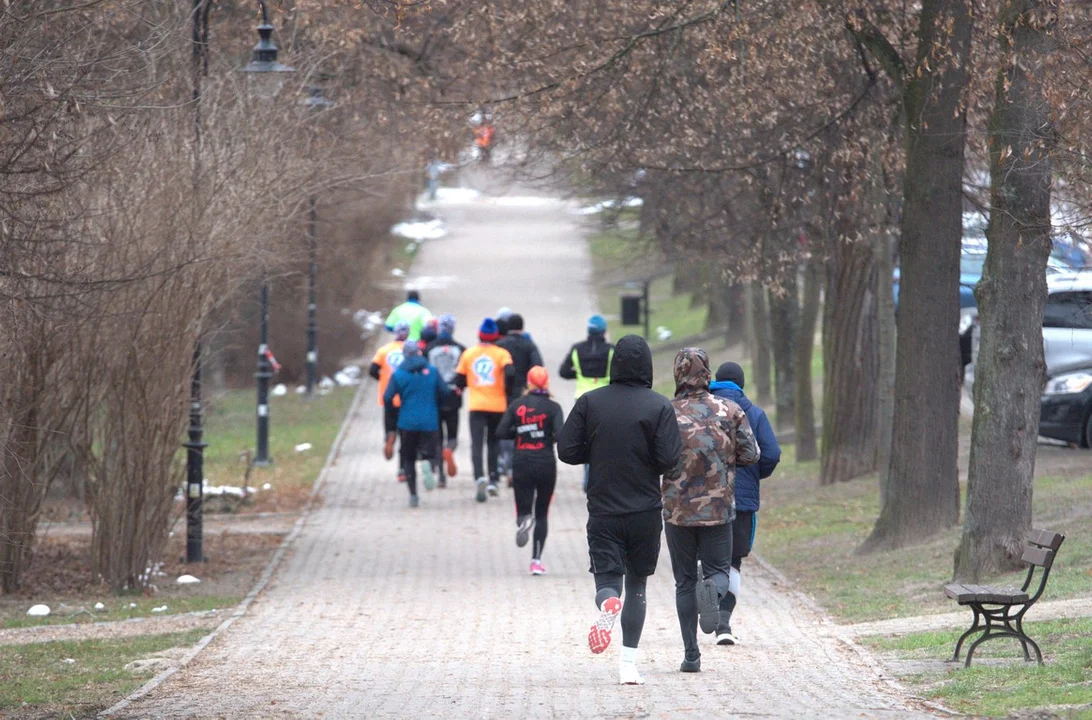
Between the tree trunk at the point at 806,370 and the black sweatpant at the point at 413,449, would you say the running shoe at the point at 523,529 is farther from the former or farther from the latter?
the tree trunk at the point at 806,370

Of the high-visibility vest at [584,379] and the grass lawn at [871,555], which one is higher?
the high-visibility vest at [584,379]

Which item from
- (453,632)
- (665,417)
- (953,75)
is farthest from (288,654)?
(953,75)

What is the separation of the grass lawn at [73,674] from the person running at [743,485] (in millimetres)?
3400

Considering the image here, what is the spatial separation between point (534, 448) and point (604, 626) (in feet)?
15.0

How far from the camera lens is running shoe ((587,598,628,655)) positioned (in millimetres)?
7848

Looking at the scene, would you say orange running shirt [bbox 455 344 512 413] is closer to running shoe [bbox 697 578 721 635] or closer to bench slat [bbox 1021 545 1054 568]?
running shoe [bbox 697 578 721 635]

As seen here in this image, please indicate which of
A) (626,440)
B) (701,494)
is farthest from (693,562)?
(626,440)

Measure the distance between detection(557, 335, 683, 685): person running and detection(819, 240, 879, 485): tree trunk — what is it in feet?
30.4

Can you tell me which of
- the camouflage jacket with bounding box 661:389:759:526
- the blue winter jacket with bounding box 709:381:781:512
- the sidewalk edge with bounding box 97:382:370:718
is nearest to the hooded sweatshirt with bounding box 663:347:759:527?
the camouflage jacket with bounding box 661:389:759:526

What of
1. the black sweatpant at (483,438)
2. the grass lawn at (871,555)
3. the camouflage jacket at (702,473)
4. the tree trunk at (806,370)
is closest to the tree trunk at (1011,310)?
the grass lawn at (871,555)

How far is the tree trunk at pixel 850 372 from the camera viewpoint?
17125mm

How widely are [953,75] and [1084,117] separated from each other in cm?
327

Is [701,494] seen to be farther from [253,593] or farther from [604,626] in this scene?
[253,593]

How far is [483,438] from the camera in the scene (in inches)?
691
